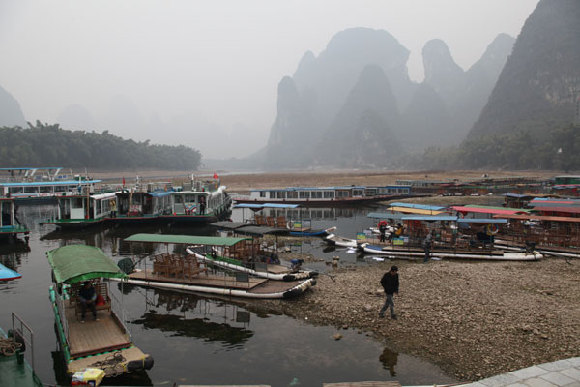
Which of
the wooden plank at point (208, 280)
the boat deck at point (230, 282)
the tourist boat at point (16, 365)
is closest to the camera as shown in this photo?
the tourist boat at point (16, 365)

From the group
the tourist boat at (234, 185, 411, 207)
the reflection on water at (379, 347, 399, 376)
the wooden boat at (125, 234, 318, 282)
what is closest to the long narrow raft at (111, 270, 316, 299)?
the wooden boat at (125, 234, 318, 282)

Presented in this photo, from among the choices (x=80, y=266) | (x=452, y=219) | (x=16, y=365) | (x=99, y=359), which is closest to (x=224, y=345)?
(x=99, y=359)


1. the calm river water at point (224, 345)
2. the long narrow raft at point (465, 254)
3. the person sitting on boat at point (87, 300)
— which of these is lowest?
the calm river water at point (224, 345)

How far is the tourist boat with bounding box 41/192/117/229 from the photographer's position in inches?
1417

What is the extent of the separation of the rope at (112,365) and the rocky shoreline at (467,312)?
6752 mm

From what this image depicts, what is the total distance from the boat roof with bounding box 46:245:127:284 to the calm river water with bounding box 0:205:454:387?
124 centimetres

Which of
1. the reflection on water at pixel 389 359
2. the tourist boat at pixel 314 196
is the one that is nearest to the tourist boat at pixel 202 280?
the reflection on water at pixel 389 359

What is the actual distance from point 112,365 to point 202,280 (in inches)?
300

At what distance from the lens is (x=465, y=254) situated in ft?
76.3

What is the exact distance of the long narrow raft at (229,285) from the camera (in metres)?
16.8

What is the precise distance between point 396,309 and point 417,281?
375cm

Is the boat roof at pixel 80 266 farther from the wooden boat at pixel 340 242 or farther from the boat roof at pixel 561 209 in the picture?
A: the boat roof at pixel 561 209

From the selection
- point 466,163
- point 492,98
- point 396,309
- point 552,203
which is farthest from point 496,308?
point 492,98

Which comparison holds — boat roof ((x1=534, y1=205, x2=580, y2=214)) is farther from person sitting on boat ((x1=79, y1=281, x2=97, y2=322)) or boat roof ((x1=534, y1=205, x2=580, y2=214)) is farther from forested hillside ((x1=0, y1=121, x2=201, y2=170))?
forested hillside ((x1=0, y1=121, x2=201, y2=170))
